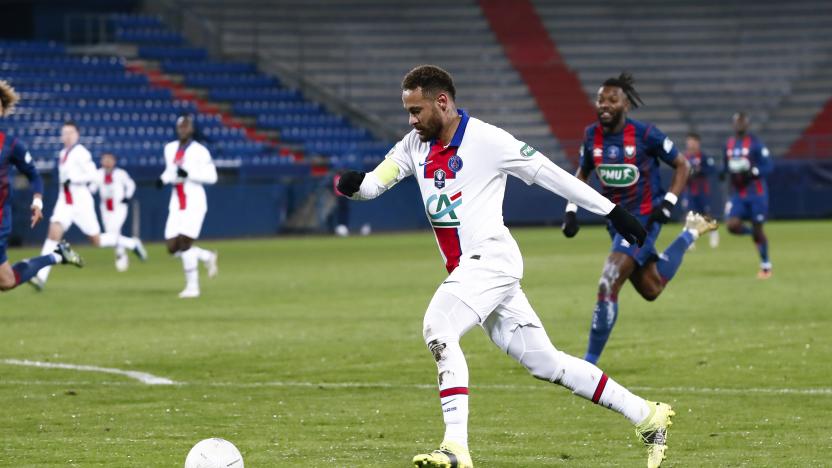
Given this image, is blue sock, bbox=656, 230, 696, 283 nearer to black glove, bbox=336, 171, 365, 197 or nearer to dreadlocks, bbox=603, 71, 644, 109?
dreadlocks, bbox=603, 71, 644, 109

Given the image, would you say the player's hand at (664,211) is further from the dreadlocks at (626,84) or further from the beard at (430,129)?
the beard at (430,129)

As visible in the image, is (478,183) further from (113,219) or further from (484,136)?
(113,219)

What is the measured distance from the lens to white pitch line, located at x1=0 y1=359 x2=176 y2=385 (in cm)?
1098

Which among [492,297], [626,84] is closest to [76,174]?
[626,84]

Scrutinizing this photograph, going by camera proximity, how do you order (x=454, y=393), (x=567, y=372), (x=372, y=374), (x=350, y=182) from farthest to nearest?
(x=372, y=374)
(x=350, y=182)
(x=567, y=372)
(x=454, y=393)

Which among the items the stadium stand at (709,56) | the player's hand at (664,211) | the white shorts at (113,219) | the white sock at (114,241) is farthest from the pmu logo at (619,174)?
the stadium stand at (709,56)

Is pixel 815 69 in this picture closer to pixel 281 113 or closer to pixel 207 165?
pixel 281 113

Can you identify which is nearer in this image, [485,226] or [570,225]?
[485,226]

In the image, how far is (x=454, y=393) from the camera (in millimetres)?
6938

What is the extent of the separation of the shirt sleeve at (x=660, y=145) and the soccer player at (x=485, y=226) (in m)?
4.59

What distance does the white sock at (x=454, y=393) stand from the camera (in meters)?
6.85

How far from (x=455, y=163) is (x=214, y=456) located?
6.19ft

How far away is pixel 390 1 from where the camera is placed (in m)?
46.7

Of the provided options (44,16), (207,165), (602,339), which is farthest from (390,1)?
(602,339)
